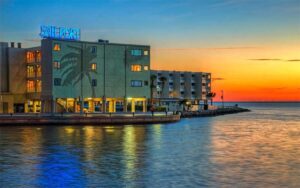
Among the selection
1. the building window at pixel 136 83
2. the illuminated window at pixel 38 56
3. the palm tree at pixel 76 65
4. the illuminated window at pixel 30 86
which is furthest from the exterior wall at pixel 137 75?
the illuminated window at pixel 30 86

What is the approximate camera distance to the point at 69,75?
105m

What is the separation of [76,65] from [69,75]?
2654 mm

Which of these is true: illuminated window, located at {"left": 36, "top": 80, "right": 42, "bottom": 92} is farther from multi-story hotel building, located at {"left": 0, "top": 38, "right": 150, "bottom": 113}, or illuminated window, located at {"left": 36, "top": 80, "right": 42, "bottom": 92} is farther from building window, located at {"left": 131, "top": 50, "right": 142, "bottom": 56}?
building window, located at {"left": 131, "top": 50, "right": 142, "bottom": 56}

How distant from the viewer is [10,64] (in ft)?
359

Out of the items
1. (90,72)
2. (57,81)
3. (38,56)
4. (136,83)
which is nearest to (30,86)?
(38,56)

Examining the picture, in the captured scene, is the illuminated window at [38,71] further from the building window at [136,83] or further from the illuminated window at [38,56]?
the building window at [136,83]

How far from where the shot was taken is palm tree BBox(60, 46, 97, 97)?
105m

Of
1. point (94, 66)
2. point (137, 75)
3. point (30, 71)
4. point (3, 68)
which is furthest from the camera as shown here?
point (137, 75)

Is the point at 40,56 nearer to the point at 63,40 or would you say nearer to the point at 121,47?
the point at 63,40

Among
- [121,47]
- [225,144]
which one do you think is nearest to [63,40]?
[121,47]

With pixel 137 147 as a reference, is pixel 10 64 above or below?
above

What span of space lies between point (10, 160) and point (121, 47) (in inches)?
2811

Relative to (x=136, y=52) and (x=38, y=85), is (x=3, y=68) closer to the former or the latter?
(x=38, y=85)

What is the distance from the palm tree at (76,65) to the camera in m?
105
